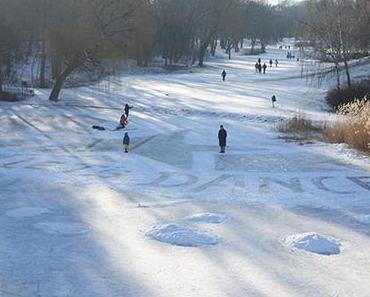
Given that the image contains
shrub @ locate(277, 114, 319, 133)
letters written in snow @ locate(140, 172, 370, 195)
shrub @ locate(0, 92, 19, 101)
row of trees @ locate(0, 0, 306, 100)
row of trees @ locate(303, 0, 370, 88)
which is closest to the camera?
letters written in snow @ locate(140, 172, 370, 195)

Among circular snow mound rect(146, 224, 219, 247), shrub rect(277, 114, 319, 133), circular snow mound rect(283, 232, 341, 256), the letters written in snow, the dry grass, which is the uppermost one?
the dry grass

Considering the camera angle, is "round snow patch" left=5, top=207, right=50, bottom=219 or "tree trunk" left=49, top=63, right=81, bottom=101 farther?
"tree trunk" left=49, top=63, right=81, bottom=101

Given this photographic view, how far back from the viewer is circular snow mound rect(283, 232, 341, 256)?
9719 millimetres

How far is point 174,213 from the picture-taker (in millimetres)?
12281

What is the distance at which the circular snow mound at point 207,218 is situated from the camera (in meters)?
11.6

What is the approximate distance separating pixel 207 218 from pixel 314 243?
98.3 inches

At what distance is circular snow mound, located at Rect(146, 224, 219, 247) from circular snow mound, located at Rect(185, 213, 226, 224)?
70 centimetres

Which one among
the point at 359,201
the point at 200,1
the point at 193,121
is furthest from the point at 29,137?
the point at 200,1

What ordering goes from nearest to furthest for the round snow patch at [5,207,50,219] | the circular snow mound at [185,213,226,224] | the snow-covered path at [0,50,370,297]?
the snow-covered path at [0,50,370,297] → the circular snow mound at [185,213,226,224] → the round snow patch at [5,207,50,219]

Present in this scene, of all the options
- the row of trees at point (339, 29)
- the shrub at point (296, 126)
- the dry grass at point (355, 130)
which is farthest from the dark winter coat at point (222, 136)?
the row of trees at point (339, 29)

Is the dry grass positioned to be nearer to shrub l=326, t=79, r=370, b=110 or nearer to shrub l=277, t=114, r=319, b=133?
shrub l=277, t=114, r=319, b=133

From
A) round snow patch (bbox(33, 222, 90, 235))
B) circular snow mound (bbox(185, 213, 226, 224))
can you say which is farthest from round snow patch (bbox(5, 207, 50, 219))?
circular snow mound (bbox(185, 213, 226, 224))

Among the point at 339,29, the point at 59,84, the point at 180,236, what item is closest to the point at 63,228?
the point at 180,236

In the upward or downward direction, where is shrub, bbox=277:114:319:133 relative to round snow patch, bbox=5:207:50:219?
upward
